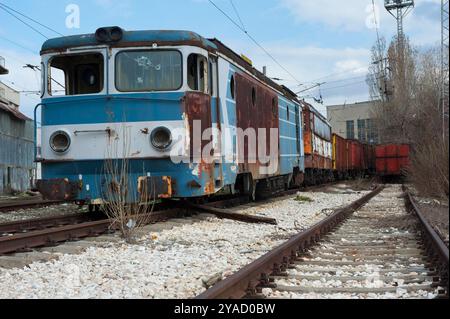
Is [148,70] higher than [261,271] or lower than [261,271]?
higher

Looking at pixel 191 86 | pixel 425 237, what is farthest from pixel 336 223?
pixel 191 86

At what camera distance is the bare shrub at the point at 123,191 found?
25.8 feet

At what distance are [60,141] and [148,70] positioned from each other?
1871 millimetres

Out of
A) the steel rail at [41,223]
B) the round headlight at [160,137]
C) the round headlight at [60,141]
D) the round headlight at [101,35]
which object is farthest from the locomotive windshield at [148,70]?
the steel rail at [41,223]

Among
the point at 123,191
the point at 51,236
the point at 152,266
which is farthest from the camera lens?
the point at 123,191

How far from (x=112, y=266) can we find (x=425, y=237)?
4065 mm

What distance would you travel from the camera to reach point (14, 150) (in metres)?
27.7

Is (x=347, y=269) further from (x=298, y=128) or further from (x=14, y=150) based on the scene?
(x=14, y=150)

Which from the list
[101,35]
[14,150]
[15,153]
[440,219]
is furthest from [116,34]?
[15,153]

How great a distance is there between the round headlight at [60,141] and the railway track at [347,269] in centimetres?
424

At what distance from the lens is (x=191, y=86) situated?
9.08 m

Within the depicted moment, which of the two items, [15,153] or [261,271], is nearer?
[261,271]

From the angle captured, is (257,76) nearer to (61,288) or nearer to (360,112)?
(61,288)

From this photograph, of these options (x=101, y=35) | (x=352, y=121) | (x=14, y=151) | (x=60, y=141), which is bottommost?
(x=60, y=141)
